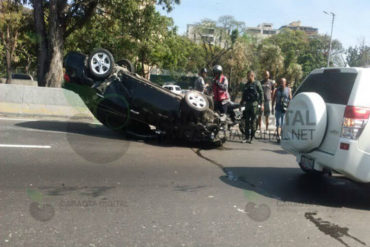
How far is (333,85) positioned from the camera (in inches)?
206

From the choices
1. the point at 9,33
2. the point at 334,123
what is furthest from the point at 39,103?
the point at 9,33

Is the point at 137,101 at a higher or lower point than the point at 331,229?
higher

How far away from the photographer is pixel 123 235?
361 cm

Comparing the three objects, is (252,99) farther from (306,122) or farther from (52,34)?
(52,34)

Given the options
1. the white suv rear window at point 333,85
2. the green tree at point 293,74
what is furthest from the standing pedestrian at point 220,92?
the green tree at point 293,74

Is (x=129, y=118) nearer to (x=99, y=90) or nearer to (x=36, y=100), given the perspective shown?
(x=99, y=90)

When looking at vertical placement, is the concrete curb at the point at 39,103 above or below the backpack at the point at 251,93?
below

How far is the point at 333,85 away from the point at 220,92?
4692mm

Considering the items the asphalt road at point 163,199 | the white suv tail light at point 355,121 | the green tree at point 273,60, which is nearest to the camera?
the asphalt road at point 163,199

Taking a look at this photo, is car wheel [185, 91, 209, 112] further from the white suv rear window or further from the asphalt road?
the white suv rear window

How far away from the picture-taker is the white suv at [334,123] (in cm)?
465

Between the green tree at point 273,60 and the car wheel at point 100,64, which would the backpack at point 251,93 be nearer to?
the car wheel at point 100,64

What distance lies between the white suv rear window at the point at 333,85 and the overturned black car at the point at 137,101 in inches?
106

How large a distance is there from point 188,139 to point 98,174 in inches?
116
